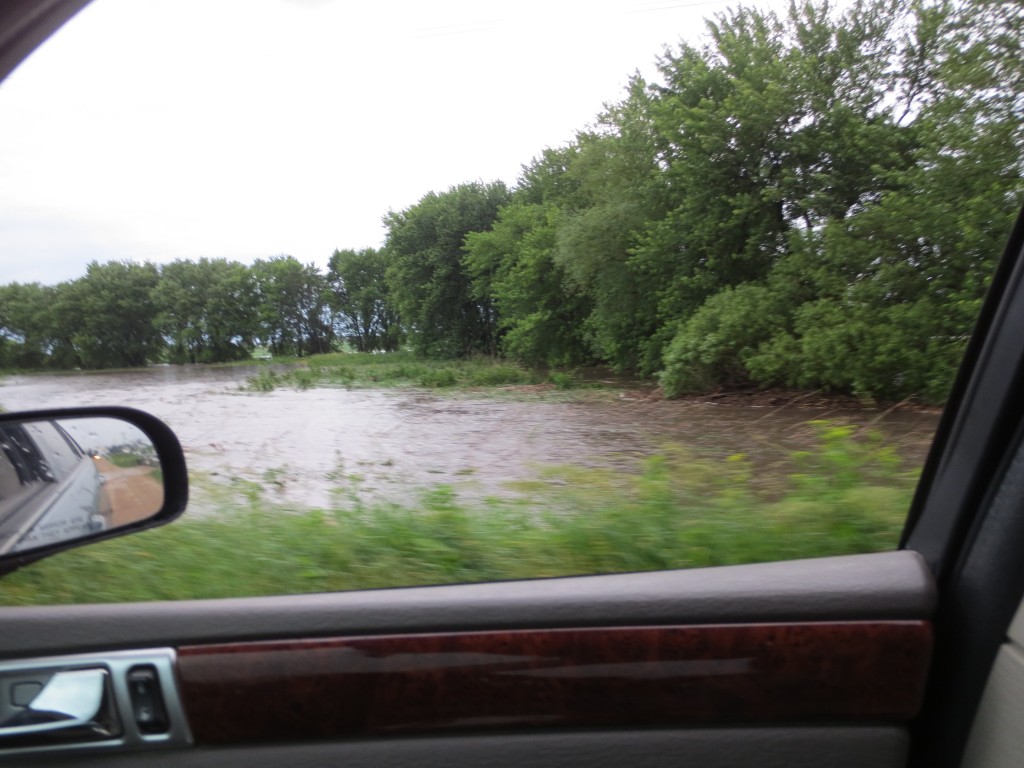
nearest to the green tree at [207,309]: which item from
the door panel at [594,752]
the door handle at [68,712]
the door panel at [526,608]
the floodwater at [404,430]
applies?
the floodwater at [404,430]

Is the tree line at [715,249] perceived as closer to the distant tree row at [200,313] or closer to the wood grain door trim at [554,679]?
the distant tree row at [200,313]

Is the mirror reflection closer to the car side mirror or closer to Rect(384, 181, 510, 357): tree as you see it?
the car side mirror

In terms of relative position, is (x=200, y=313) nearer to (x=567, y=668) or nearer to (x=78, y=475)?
(x=78, y=475)

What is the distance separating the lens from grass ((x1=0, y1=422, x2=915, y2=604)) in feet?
6.99

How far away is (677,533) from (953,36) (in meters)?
1.46

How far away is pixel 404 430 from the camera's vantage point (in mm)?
2732

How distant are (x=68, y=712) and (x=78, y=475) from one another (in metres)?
0.61

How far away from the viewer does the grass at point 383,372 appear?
298 cm

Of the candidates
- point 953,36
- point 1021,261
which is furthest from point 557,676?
point 953,36

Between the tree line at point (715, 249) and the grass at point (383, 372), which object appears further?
the grass at point (383, 372)

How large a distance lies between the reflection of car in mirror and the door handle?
350 mm

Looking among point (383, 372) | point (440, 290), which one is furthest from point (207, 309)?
point (440, 290)

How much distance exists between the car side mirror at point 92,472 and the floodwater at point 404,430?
6.1 inches

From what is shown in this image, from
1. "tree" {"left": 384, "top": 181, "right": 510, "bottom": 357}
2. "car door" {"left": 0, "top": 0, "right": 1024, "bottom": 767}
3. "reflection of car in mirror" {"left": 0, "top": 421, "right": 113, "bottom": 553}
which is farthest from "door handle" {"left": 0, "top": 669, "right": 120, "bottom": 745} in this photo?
"tree" {"left": 384, "top": 181, "right": 510, "bottom": 357}
